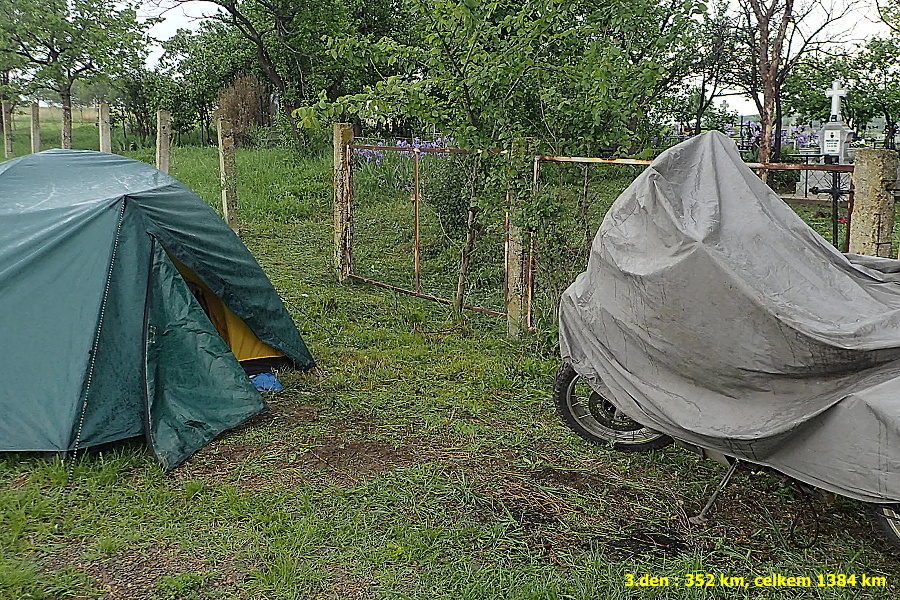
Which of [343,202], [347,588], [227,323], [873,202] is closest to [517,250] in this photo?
[227,323]

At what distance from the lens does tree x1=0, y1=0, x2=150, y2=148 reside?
18.4 meters

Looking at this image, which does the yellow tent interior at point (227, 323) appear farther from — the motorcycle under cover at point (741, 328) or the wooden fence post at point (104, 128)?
the wooden fence post at point (104, 128)

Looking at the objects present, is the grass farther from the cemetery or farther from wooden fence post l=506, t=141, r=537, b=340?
wooden fence post l=506, t=141, r=537, b=340

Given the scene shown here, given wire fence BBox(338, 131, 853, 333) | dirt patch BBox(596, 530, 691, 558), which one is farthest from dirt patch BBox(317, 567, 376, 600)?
wire fence BBox(338, 131, 853, 333)

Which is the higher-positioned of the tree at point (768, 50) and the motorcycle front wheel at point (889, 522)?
the tree at point (768, 50)

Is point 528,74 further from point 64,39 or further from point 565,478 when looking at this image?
point 64,39

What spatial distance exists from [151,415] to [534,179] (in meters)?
3.28

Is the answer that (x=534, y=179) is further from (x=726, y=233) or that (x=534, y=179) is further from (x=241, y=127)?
(x=241, y=127)

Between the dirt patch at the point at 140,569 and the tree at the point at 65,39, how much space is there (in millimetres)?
16785

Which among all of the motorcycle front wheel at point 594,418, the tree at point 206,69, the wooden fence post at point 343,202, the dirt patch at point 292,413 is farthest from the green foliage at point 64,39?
the motorcycle front wheel at point 594,418

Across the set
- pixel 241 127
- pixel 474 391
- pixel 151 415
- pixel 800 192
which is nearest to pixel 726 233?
pixel 474 391

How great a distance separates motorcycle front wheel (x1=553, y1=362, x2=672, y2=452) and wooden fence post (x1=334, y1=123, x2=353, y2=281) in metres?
4.54

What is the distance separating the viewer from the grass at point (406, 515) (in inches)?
135

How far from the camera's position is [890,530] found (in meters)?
3.24
